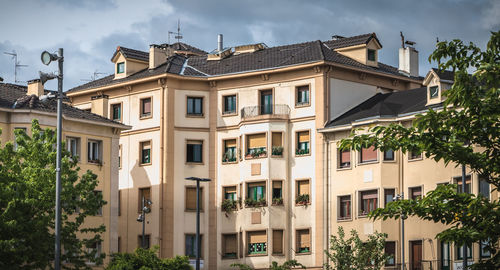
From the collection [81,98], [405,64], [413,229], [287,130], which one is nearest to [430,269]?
[413,229]

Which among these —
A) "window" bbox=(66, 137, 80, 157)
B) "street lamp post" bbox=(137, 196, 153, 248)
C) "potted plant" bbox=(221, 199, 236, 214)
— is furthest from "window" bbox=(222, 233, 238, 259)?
"window" bbox=(66, 137, 80, 157)

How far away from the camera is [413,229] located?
6600 cm

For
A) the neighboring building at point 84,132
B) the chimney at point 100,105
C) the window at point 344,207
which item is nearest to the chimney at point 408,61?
the window at point 344,207

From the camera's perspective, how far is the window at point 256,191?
7264cm

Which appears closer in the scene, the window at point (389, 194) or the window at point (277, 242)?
the window at point (389, 194)

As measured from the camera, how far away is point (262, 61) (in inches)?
2977

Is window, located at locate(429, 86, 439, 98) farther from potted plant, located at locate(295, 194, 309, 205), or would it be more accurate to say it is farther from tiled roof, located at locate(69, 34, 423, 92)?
potted plant, located at locate(295, 194, 309, 205)

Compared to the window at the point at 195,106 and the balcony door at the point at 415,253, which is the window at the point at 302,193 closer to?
the balcony door at the point at 415,253

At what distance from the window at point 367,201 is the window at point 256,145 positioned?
7603 mm

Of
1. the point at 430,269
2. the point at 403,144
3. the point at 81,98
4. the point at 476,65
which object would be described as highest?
the point at 81,98

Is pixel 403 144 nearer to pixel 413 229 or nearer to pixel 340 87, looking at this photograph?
pixel 413 229

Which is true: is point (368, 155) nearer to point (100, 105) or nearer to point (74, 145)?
point (74, 145)

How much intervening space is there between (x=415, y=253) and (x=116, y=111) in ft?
79.5

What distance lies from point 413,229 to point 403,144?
138ft
